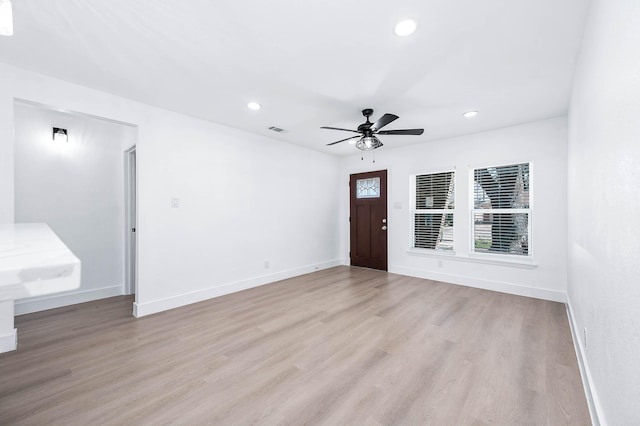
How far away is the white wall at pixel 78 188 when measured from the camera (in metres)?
3.38

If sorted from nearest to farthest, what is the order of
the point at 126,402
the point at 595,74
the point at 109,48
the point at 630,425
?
1. the point at 630,425
2. the point at 595,74
3. the point at 126,402
4. the point at 109,48

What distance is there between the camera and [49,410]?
5.65 ft

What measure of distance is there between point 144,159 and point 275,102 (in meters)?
1.78

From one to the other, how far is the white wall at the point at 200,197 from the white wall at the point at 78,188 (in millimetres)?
497

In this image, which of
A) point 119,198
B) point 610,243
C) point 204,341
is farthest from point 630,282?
point 119,198

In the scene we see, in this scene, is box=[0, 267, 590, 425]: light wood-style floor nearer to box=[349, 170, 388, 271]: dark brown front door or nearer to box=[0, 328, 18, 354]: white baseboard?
box=[0, 328, 18, 354]: white baseboard

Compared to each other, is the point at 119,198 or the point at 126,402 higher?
the point at 119,198

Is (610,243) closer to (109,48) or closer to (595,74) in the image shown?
(595,74)

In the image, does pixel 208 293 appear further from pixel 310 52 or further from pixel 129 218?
pixel 310 52

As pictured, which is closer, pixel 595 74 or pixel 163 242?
pixel 595 74

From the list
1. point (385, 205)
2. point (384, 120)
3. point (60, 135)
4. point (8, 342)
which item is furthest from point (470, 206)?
point (60, 135)

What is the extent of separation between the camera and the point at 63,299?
361 centimetres

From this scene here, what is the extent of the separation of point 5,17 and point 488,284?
5.43 meters

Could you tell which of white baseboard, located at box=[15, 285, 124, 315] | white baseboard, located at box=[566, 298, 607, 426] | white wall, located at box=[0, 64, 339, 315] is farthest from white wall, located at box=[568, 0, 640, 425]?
white baseboard, located at box=[15, 285, 124, 315]
